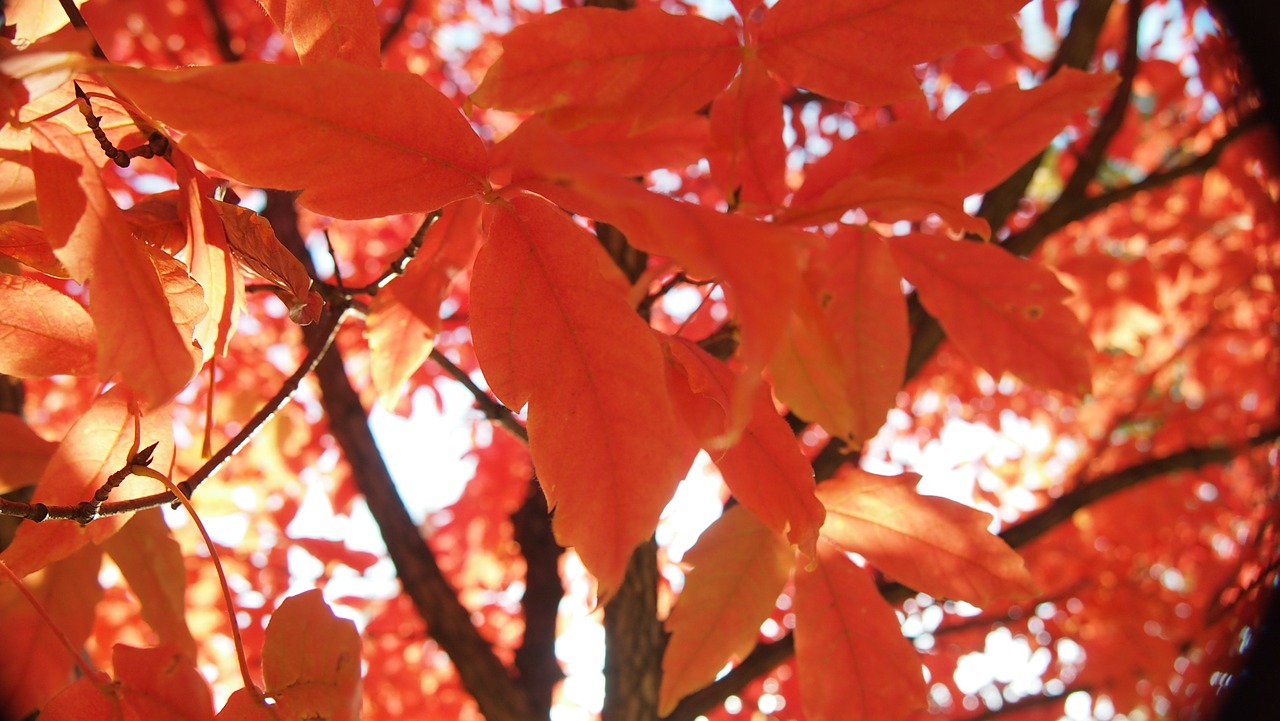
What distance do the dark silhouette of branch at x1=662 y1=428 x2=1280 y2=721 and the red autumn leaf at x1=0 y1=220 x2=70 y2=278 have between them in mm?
1034

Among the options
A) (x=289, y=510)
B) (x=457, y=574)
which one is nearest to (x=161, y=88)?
(x=289, y=510)

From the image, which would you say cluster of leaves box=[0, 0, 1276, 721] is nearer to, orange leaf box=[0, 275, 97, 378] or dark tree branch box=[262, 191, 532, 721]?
orange leaf box=[0, 275, 97, 378]

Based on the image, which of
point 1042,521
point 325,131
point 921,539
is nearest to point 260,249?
point 325,131

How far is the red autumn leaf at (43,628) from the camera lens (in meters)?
0.73

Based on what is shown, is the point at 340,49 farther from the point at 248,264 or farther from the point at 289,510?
the point at 289,510

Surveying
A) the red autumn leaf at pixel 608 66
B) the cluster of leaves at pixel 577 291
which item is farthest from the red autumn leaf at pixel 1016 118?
the red autumn leaf at pixel 608 66

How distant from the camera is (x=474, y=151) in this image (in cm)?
46

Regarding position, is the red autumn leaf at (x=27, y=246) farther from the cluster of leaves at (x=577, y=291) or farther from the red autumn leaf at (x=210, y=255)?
the red autumn leaf at (x=210, y=255)

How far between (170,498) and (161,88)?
1.28 feet

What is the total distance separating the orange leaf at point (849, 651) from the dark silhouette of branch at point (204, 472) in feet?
1.70

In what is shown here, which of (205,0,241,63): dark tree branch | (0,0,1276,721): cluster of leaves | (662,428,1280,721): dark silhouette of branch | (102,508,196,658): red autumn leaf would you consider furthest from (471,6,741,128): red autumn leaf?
(205,0,241,63): dark tree branch

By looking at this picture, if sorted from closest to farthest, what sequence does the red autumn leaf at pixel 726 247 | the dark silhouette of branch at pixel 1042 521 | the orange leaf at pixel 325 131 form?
the red autumn leaf at pixel 726 247 → the orange leaf at pixel 325 131 → the dark silhouette of branch at pixel 1042 521

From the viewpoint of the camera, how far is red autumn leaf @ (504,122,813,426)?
0.29m

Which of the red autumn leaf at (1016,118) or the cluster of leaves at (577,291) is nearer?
the cluster of leaves at (577,291)
